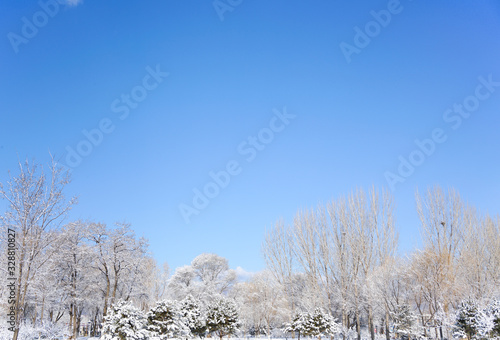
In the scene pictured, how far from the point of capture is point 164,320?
54.5 ft

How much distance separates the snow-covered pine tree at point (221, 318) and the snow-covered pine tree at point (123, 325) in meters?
10.8

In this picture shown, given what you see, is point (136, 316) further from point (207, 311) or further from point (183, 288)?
point (183, 288)

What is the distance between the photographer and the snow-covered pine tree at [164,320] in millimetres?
16438

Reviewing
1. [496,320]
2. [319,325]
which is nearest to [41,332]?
[319,325]

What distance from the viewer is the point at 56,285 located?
2722 cm

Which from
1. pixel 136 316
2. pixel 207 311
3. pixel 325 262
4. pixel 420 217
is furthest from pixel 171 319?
pixel 420 217

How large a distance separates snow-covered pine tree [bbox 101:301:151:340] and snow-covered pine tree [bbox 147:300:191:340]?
2123mm

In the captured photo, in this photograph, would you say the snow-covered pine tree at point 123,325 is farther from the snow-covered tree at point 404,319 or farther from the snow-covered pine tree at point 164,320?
the snow-covered tree at point 404,319

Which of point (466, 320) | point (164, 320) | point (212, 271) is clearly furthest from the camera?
point (212, 271)

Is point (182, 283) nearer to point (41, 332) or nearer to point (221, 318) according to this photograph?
point (41, 332)

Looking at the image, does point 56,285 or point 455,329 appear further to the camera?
point 56,285

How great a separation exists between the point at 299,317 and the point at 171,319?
12.8m

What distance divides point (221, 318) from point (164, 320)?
8704 mm

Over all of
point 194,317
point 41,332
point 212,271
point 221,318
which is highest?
point 212,271
